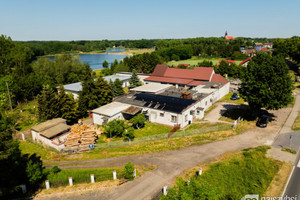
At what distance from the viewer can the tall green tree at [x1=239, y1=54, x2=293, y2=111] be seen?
28.3 meters

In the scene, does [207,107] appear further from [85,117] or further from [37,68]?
[37,68]

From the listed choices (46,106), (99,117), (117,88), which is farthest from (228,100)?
(46,106)

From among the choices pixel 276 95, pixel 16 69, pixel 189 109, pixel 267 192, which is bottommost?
pixel 267 192

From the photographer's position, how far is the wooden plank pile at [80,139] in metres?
25.1

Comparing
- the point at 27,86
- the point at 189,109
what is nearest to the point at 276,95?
the point at 189,109

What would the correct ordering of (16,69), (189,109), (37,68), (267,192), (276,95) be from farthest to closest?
(37,68)
(16,69)
(189,109)
(276,95)
(267,192)

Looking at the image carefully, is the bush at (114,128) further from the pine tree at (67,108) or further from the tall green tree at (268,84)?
the tall green tree at (268,84)

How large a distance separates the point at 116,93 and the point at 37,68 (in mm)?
26125

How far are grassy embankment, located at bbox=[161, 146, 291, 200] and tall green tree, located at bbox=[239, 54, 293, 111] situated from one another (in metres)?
9.91

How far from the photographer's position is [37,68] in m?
55.7

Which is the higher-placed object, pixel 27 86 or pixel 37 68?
pixel 37 68

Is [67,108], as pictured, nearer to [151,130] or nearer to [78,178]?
[151,130]

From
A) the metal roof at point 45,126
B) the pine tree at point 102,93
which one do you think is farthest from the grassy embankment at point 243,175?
the pine tree at point 102,93

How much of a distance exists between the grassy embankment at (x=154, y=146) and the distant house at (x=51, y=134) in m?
0.95
